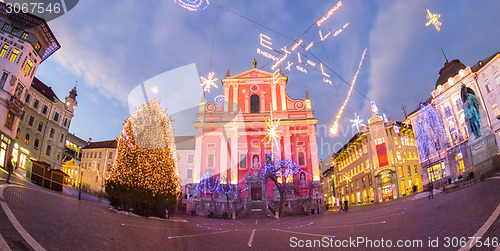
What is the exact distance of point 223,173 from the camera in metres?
39.7

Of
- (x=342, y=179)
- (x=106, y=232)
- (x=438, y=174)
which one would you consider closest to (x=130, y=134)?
(x=106, y=232)

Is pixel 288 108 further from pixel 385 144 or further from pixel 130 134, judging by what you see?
pixel 130 134

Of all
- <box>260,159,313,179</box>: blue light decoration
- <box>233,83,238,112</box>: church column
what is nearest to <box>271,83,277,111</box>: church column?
<box>233,83,238,112</box>: church column

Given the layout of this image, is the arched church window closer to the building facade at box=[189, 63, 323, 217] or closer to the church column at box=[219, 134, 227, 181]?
the building facade at box=[189, 63, 323, 217]

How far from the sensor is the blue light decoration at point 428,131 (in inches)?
1492

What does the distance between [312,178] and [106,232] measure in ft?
111

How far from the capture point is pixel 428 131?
40250 mm

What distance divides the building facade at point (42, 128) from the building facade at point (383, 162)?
49797 millimetres

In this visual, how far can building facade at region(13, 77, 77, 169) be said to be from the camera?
38.6 m

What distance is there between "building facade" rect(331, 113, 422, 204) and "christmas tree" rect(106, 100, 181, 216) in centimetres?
3410

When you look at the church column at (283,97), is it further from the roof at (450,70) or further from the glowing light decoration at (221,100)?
the roof at (450,70)

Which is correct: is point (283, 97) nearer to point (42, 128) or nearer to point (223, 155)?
point (223, 155)

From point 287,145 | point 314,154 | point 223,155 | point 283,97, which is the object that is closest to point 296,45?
point 287,145

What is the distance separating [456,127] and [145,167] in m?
39.0
